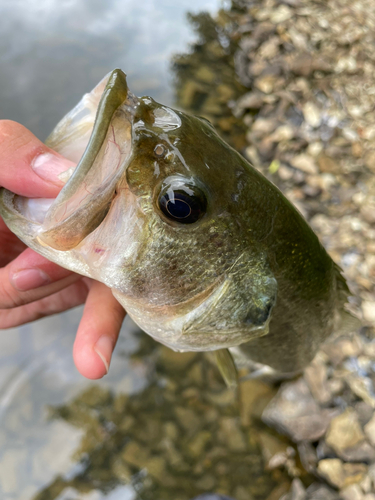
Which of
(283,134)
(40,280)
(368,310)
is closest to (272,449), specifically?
(368,310)

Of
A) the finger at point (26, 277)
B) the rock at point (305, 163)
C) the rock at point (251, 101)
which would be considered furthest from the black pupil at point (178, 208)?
the rock at point (251, 101)

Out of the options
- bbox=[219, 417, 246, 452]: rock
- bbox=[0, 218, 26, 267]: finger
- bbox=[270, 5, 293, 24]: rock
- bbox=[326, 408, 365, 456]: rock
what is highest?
bbox=[0, 218, 26, 267]: finger

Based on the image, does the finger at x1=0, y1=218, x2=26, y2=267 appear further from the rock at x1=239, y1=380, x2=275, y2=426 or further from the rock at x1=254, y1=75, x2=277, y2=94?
the rock at x1=254, y1=75, x2=277, y2=94

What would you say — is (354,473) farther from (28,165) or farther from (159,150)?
(28,165)

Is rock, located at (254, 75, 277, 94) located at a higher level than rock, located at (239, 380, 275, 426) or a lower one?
higher

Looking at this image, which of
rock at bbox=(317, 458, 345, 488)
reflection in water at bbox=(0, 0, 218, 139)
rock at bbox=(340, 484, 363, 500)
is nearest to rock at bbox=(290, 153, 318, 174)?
reflection in water at bbox=(0, 0, 218, 139)

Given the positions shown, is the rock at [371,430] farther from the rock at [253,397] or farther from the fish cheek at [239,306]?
the fish cheek at [239,306]

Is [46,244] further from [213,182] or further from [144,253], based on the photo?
[213,182]
